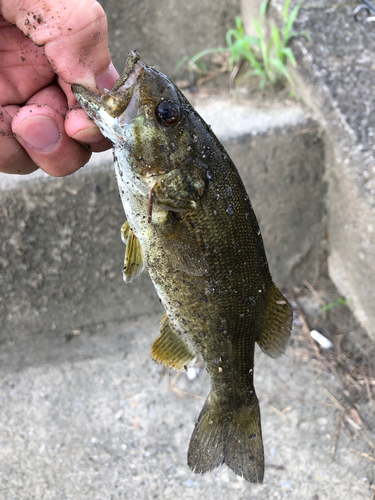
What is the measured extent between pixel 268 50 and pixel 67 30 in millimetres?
2027

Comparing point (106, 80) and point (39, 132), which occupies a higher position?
point (106, 80)

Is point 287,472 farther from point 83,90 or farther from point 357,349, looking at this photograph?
point 83,90

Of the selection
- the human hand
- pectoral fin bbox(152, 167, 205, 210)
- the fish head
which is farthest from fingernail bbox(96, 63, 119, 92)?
pectoral fin bbox(152, 167, 205, 210)

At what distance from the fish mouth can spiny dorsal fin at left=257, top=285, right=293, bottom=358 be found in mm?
877

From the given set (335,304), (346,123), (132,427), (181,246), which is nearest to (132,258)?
(181,246)

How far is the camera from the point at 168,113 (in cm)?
139

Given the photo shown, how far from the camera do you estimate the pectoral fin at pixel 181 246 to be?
1477 millimetres

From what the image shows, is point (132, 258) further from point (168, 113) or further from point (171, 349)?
point (168, 113)

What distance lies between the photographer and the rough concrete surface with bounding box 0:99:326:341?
2566mm

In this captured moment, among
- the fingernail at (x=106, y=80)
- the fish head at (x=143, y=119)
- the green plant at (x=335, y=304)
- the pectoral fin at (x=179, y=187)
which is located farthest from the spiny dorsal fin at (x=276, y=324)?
the green plant at (x=335, y=304)

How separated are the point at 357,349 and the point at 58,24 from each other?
2.61 m

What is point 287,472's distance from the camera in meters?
2.36

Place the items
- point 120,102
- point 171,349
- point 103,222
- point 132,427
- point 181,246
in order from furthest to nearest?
point 103,222
point 132,427
point 171,349
point 181,246
point 120,102

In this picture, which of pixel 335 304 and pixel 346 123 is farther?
pixel 335 304
